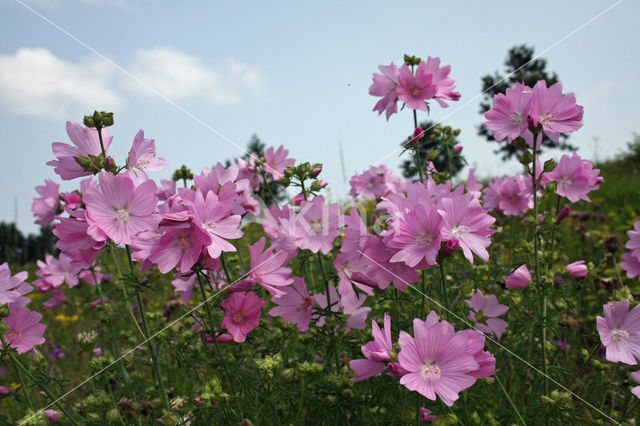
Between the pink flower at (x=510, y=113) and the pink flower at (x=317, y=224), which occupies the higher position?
the pink flower at (x=510, y=113)

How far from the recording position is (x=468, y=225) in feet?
5.10

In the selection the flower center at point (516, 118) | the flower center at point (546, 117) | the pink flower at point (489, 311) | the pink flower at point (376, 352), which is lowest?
the pink flower at point (376, 352)

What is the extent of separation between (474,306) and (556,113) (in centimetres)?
92

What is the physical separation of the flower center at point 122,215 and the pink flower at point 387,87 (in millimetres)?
1473

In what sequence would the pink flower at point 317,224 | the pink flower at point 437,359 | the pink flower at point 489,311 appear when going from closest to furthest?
the pink flower at point 437,359 → the pink flower at point 317,224 → the pink flower at point 489,311

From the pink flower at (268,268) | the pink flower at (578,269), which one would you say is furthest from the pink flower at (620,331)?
the pink flower at (268,268)

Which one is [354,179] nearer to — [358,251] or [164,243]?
[358,251]

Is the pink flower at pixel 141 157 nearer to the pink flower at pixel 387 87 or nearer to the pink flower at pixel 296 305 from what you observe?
the pink flower at pixel 296 305

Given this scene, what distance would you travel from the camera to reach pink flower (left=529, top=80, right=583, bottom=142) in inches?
74.3

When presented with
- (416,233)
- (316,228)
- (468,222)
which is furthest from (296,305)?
(468,222)

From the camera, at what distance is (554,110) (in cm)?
192

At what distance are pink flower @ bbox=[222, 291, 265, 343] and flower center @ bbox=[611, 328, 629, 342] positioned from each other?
1342 millimetres

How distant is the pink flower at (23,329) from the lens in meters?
2.04

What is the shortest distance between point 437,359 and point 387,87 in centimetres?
161
